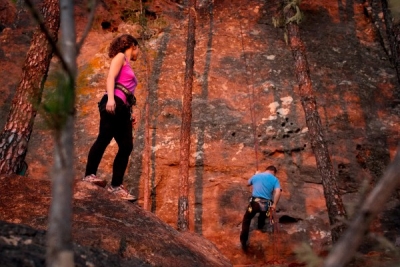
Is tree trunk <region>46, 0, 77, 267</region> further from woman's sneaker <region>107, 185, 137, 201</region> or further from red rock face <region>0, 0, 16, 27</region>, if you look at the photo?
red rock face <region>0, 0, 16, 27</region>

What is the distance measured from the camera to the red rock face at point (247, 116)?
33.5ft

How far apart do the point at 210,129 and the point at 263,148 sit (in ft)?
3.87

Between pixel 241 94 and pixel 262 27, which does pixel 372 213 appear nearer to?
pixel 241 94

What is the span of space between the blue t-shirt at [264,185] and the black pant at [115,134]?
11.7ft

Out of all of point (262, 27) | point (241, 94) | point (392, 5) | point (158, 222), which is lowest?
point (158, 222)

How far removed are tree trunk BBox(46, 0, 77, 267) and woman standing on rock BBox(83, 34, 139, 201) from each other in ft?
11.1

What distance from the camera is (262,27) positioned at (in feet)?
47.7

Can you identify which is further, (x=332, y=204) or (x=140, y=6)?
(x=140, y=6)

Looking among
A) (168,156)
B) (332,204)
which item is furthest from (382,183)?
(168,156)

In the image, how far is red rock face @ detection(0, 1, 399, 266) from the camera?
10.2 meters

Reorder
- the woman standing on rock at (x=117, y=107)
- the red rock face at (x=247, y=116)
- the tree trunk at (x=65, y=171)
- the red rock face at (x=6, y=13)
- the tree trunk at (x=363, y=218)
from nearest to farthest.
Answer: the tree trunk at (x=363, y=218) < the tree trunk at (x=65, y=171) < the woman standing on rock at (x=117, y=107) < the red rock face at (x=247, y=116) < the red rock face at (x=6, y=13)

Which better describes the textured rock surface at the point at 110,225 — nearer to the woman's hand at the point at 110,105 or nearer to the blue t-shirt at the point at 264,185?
the woman's hand at the point at 110,105

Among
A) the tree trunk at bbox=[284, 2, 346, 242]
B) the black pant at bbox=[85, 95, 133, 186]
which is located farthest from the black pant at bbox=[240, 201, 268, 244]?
the black pant at bbox=[85, 95, 133, 186]

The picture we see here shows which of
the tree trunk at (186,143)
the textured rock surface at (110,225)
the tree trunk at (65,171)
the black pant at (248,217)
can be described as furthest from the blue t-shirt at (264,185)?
the tree trunk at (65,171)
